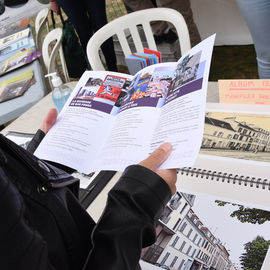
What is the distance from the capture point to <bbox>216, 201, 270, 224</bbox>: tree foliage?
0.58 metres

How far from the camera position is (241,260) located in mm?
545

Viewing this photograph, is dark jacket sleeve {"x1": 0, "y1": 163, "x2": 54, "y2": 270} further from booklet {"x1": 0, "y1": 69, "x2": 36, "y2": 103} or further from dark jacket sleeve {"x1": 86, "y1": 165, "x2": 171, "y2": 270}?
booklet {"x1": 0, "y1": 69, "x2": 36, "y2": 103}

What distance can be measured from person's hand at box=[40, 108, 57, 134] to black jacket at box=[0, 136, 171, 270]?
295 millimetres

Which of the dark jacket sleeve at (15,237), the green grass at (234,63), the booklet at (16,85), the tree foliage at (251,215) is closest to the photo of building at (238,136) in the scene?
the tree foliage at (251,215)

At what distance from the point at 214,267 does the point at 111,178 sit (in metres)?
0.34

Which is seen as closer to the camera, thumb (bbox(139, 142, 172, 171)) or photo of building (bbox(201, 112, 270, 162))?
thumb (bbox(139, 142, 172, 171))

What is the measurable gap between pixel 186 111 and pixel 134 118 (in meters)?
0.13

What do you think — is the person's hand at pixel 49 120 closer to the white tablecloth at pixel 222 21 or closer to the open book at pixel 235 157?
the open book at pixel 235 157

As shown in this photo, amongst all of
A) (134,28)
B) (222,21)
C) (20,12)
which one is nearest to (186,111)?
(134,28)

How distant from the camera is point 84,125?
2.31ft

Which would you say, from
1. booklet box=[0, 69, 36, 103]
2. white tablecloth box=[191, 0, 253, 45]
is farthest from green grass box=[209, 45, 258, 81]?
booklet box=[0, 69, 36, 103]

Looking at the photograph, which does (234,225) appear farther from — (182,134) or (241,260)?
(182,134)

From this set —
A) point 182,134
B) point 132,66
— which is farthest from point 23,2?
point 182,134

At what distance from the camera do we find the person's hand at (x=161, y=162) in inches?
20.8
